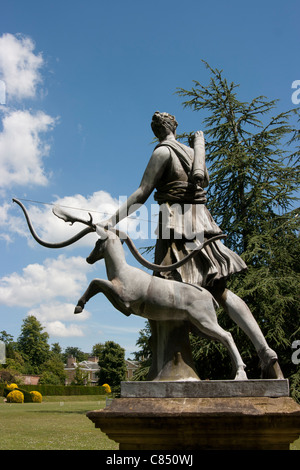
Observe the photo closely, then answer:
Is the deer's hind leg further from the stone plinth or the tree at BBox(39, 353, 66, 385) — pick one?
the tree at BBox(39, 353, 66, 385)

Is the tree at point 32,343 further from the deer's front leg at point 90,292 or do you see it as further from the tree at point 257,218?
the deer's front leg at point 90,292

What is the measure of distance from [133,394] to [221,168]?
16.5 meters

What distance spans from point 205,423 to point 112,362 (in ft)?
232

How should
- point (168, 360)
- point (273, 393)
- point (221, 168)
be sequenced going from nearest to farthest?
point (273, 393)
point (168, 360)
point (221, 168)

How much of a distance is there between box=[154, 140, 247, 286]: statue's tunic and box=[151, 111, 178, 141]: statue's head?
0.23m

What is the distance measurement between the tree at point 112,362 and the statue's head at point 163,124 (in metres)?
68.5

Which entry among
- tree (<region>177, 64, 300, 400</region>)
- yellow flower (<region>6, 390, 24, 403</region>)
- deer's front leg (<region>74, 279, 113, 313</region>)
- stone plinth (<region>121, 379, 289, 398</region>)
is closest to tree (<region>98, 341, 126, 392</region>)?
yellow flower (<region>6, 390, 24, 403</region>)

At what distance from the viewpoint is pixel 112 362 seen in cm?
7112

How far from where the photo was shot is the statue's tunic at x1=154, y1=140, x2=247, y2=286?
4.23m

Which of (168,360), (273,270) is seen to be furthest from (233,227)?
(168,360)

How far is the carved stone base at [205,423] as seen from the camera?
3160 mm

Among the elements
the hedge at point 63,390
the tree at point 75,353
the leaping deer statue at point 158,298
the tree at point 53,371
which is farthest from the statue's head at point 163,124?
the tree at point 75,353
